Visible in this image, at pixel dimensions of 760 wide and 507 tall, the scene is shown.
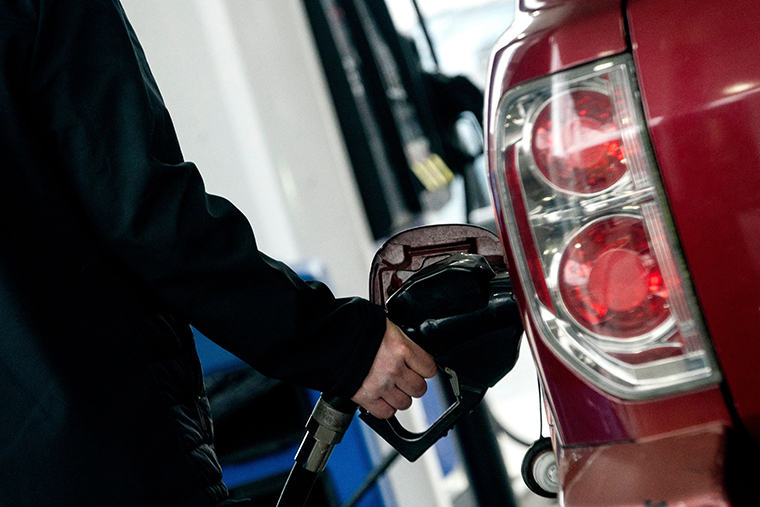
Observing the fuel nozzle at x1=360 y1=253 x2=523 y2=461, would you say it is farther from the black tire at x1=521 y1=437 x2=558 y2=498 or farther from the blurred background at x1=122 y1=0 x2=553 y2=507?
the blurred background at x1=122 y1=0 x2=553 y2=507

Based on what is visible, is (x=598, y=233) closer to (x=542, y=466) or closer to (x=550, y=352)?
(x=550, y=352)

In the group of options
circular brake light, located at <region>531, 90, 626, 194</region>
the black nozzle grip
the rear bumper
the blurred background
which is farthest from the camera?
the blurred background

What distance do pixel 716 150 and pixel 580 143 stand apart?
0.14 meters

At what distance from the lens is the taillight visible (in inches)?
35.6

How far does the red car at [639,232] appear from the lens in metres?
0.86

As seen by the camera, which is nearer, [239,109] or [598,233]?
[598,233]

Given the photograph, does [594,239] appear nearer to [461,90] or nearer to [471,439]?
[471,439]

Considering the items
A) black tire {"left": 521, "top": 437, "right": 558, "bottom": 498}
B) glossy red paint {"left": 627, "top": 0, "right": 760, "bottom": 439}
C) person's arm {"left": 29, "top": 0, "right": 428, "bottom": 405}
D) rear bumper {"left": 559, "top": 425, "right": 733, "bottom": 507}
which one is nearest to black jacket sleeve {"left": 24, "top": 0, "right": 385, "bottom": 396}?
person's arm {"left": 29, "top": 0, "right": 428, "bottom": 405}

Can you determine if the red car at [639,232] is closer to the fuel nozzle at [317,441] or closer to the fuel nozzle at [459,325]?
the fuel nozzle at [459,325]

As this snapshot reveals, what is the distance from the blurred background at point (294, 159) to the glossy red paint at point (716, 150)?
1.54m

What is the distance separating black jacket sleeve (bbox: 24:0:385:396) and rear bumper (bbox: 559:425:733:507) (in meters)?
0.40

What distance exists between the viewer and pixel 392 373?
4.06ft

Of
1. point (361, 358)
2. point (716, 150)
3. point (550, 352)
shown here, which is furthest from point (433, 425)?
point (716, 150)

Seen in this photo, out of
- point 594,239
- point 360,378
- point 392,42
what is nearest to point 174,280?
point 360,378
